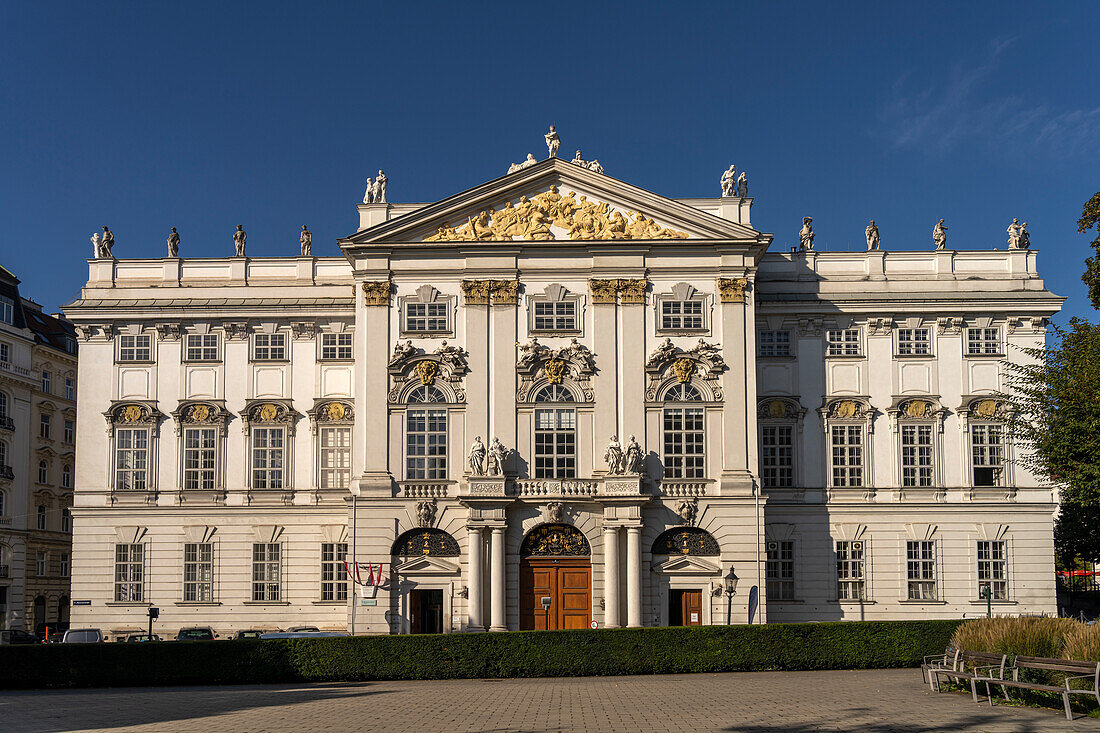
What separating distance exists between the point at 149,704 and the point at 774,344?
118ft

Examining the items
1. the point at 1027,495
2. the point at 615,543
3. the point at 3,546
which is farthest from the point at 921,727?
the point at 3,546

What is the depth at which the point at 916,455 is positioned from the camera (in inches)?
2272

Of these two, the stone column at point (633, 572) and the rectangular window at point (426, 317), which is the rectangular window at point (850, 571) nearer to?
the stone column at point (633, 572)

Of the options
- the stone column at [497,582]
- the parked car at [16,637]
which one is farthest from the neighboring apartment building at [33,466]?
the stone column at [497,582]

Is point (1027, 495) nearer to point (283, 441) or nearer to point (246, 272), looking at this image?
point (283, 441)

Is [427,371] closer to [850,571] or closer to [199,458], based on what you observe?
[199,458]

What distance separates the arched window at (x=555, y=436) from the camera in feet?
175

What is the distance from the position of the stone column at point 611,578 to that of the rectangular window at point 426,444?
801 centimetres

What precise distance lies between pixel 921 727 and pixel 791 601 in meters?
32.5

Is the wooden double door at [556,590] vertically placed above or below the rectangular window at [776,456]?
below

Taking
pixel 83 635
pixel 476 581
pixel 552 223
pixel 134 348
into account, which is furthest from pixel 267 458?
pixel 552 223

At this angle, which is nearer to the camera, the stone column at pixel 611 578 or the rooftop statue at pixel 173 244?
the stone column at pixel 611 578

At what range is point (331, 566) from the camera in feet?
189

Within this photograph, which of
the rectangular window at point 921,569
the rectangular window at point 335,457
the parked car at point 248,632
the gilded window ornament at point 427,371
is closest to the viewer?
the gilded window ornament at point 427,371
